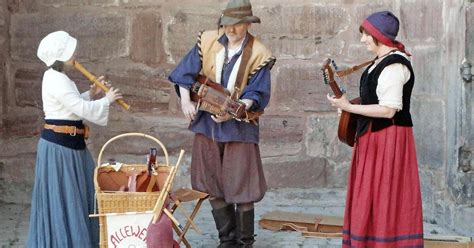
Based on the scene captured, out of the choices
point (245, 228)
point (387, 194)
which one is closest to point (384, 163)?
point (387, 194)

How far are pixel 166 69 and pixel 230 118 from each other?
2.12 meters

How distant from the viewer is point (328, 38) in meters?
7.81

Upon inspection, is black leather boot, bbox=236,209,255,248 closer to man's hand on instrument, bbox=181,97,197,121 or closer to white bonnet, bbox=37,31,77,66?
man's hand on instrument, bbox=181,97,197,121

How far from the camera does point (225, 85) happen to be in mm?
5914

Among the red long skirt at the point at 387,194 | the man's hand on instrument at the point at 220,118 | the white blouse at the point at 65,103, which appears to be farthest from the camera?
the man's hand on instrument at the point at 220,118

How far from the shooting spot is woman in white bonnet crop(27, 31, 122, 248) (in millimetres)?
5629

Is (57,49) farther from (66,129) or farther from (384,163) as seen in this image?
(384,163)

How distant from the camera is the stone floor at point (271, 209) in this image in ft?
21.5

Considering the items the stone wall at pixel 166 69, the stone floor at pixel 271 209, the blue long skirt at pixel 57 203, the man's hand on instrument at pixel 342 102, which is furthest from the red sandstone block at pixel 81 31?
the man's hand on instrument at pixel 342 102

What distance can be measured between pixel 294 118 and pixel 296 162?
1.22 ft

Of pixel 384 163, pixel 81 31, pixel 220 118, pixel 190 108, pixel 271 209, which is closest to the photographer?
pixel 384 163

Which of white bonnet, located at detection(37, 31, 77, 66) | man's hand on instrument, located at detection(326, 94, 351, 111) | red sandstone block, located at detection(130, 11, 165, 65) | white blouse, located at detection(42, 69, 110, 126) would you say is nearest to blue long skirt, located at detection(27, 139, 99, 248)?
white blouse, located at detection(42, 69, 110, 126)

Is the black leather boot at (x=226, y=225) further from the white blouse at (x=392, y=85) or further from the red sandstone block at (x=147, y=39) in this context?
the red sandstone block at (x=147, y=39)

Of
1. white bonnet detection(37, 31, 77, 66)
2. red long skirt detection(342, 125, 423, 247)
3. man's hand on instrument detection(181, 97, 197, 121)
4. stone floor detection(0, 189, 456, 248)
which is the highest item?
white bonnet detection(37, 31, 77, 66)
